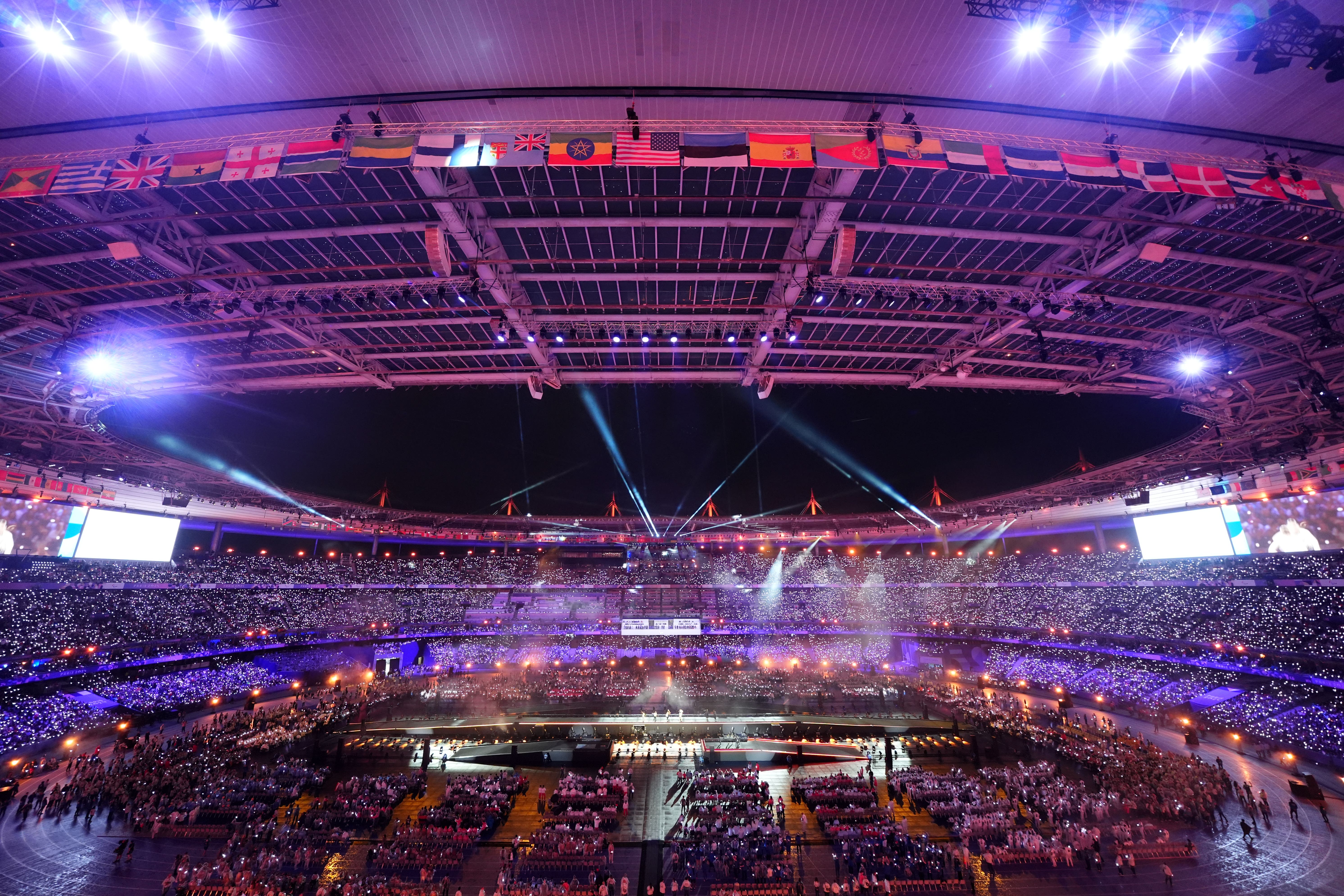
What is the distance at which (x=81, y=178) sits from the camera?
9719 millimetres

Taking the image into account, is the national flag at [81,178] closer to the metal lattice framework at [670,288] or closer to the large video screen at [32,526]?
the metal lattice framework at [670,288]

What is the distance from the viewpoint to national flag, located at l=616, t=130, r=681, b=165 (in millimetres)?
9445

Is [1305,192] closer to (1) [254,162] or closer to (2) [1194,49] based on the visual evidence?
(2) [1194,49]

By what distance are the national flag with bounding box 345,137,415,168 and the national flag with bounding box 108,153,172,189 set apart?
145 inches

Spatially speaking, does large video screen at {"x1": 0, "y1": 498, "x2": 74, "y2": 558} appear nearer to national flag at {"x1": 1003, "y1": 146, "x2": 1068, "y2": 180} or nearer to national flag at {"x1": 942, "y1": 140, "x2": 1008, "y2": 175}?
national flag at {"x1": 942, "y1": 140, "x2": 1008, "y2": 175}

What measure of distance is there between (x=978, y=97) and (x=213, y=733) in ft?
115

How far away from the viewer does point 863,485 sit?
127 feet

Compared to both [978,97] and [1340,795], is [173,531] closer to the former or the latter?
[978,97]

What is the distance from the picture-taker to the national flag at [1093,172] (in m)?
9.55

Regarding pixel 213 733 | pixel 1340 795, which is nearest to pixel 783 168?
pixel 1340 795

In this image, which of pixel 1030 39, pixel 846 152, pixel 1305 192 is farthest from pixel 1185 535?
pixel 846 152

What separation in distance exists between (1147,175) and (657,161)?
938 centimetres

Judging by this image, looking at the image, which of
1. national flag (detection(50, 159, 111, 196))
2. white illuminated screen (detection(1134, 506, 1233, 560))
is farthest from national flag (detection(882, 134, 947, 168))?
white illuminated screen (detection(1134, 506, 1233, 560))

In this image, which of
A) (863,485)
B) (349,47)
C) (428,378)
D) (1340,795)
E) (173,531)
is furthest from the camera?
(863,485)
